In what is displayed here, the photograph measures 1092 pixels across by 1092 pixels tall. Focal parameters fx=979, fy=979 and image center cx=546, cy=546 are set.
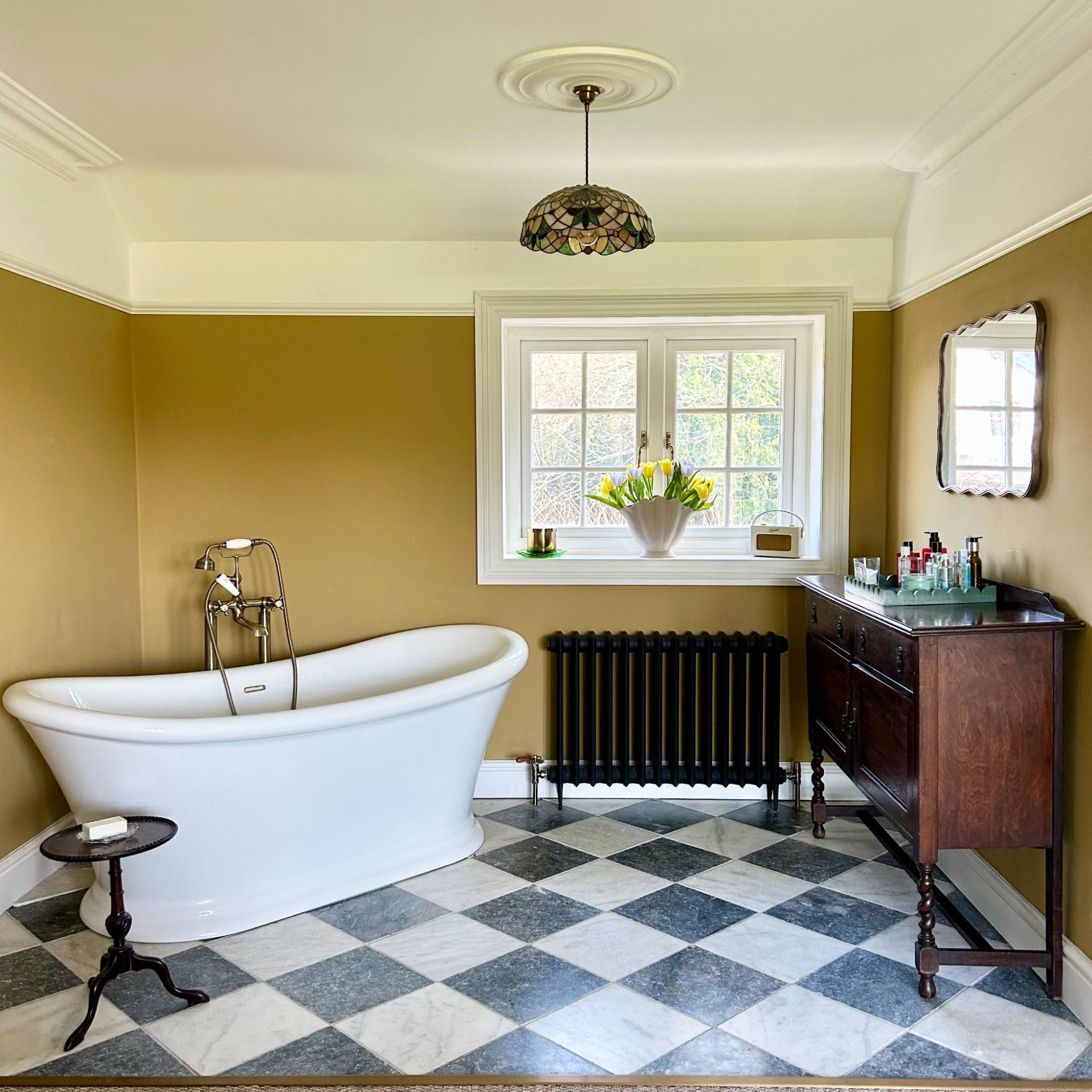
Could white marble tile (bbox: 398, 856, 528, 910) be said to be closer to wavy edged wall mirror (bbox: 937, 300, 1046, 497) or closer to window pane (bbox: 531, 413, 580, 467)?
window pane (bbox: 531, 413, 580, 467)

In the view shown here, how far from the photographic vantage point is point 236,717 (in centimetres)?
285

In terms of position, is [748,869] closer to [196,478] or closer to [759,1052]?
[759,1052]

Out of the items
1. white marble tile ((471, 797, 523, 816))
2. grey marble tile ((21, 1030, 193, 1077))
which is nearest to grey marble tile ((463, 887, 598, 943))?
white marble tile ((471, 797, 523, 816))

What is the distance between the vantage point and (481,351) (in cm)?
392

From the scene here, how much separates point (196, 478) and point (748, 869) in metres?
2.60

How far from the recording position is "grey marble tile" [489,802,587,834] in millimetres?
3744

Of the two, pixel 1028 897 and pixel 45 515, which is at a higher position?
pixel 45 515

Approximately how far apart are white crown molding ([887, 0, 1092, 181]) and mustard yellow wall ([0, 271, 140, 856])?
291cm

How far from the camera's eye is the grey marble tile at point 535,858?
3312 mm

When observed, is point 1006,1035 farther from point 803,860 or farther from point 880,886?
point 803,860

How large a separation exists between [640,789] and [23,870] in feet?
7.41

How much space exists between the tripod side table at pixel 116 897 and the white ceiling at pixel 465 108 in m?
1.98

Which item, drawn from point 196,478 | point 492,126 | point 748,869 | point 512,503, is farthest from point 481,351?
point 748,869

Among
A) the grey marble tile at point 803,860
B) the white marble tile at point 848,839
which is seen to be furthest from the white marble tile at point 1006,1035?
the white marble tile at point 848,839
